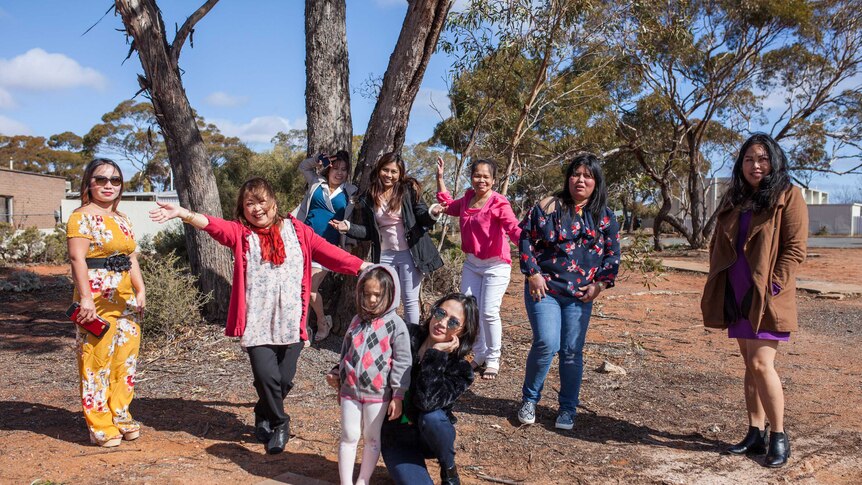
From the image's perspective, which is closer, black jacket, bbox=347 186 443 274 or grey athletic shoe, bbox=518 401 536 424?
grey athletic shoe, bbox=518 401 536 424

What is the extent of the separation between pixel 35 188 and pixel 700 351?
120 feet

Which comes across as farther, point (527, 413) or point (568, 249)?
point (527, 413)

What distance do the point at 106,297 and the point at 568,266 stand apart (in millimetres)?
2766

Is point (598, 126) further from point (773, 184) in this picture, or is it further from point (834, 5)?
point (773, 184)

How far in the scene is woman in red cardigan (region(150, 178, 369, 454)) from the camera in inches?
156

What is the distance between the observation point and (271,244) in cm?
403

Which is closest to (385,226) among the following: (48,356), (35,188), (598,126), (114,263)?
(114,263)

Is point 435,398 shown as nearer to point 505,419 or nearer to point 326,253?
point 326,253

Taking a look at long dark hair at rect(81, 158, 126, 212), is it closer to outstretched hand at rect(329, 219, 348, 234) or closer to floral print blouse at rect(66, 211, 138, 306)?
floral print blouse at rect(66, 211, 138, 306)

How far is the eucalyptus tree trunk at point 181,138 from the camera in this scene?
7.01 meters

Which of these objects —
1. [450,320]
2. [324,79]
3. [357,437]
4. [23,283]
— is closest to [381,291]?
[450,320]

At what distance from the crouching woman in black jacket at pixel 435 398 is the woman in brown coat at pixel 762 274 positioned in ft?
5.39

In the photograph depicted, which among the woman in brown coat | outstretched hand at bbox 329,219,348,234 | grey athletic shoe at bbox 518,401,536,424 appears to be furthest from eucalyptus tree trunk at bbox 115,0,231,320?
the woman in brown coat

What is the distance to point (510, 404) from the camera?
Answer: 5.12 m
